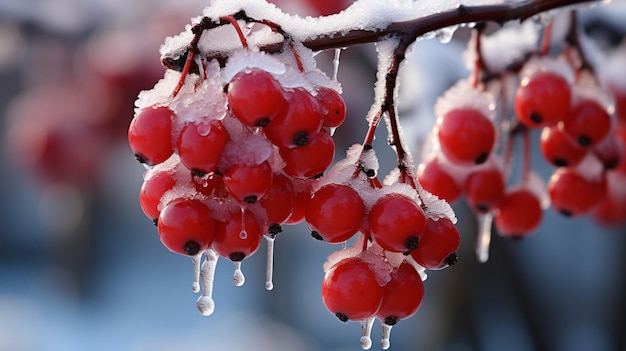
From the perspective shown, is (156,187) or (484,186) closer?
(156,187)

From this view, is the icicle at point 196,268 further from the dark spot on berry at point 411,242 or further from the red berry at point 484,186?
the red berry at point 484,186

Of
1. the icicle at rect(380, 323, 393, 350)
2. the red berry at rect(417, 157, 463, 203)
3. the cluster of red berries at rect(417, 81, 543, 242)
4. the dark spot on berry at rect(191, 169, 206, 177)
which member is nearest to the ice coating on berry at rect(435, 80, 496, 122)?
the cluster of red berries at rect(417, 81, 543, 242)

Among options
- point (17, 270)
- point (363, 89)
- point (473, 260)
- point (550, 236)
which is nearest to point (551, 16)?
point (473, 260)

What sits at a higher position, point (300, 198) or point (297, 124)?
point (297, 124)

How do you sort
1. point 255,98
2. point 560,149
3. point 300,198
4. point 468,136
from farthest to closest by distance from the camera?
point 560,149 → point 468,136 → point 300,198 → point 255,98

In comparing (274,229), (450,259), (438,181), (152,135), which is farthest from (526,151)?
(152,135)

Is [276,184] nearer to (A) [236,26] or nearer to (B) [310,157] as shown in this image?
(B) [310,157]

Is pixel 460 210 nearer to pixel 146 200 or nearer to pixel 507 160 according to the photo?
pixel 507 160
